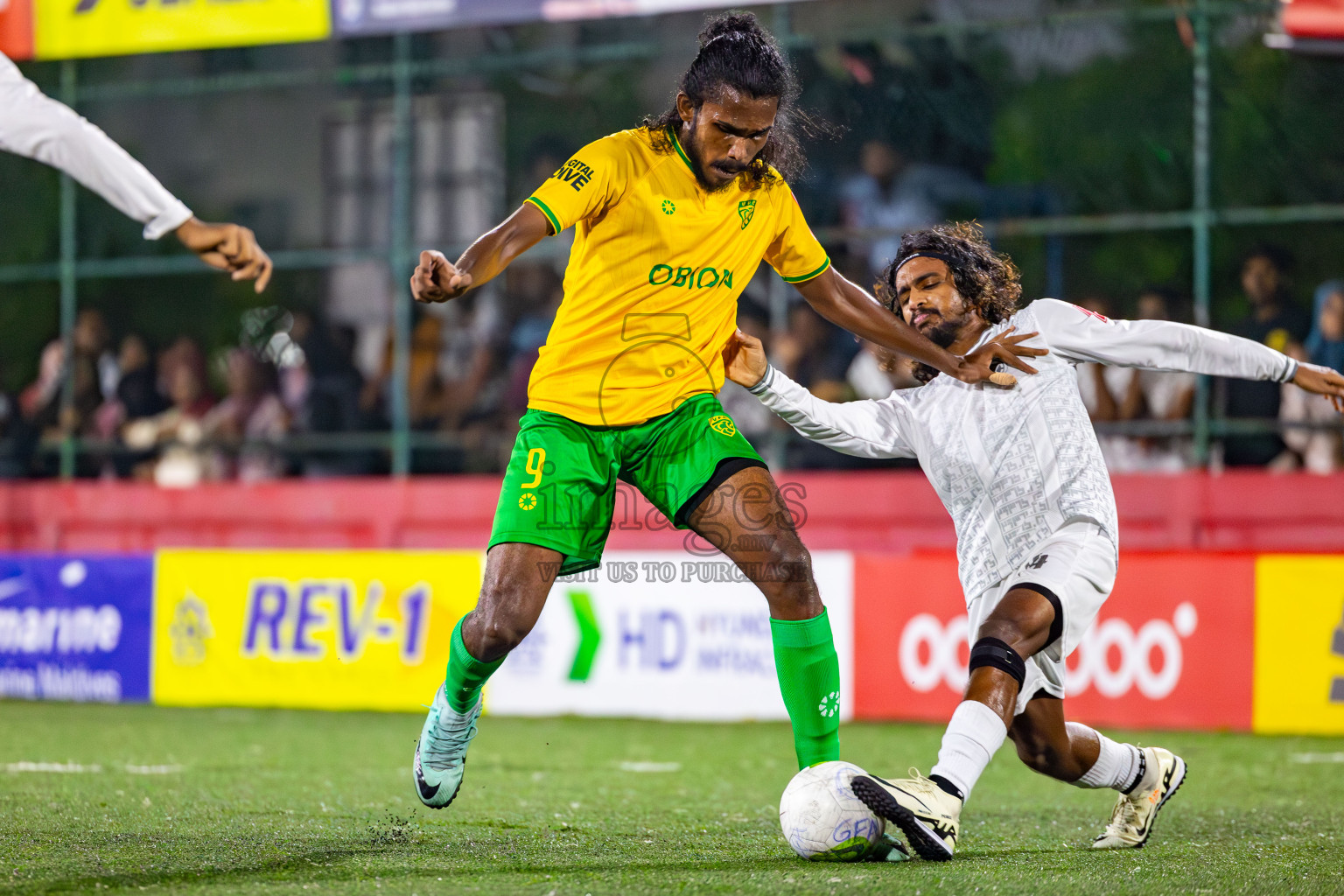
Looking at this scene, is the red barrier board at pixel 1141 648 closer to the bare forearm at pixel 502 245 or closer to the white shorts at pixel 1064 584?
the white shorts at pixel 1064 584

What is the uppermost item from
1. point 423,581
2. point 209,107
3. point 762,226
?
point 209,107

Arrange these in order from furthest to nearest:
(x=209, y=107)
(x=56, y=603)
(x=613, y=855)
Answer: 1. (x=209, y=107)
2. (x=56, y=603)
3. (x=613, y=855)

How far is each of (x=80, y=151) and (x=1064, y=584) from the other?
279cm

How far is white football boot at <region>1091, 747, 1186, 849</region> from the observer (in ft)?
16.8

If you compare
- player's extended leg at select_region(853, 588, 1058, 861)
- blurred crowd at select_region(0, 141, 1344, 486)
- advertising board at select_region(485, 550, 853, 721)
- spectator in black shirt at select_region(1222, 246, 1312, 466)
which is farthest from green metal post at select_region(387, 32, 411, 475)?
player's extended leg at select_region(853, 588, 1058, 861)

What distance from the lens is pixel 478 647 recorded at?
504cm

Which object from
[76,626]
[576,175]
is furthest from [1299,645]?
[76,626]

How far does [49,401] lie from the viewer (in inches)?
561

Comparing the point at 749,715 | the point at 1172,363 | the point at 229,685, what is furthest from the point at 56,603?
the point at 1172,363

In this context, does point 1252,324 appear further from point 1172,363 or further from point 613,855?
point 613,855

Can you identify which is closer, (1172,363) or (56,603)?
(1172,363)

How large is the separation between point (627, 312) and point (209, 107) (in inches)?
584

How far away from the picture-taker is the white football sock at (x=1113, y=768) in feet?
16.8

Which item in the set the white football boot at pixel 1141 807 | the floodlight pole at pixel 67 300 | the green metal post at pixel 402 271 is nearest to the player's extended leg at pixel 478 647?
the white football boot at pixel 1141 807
